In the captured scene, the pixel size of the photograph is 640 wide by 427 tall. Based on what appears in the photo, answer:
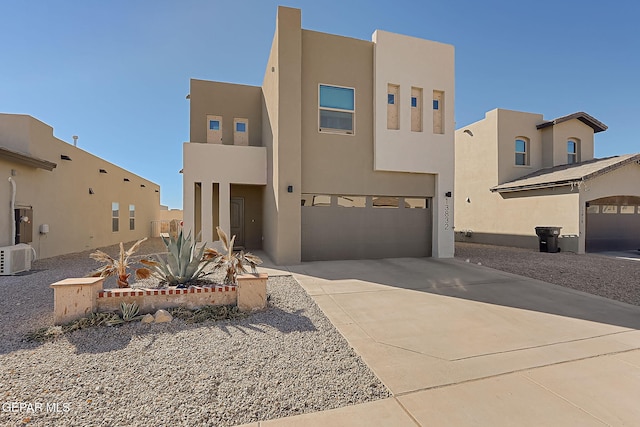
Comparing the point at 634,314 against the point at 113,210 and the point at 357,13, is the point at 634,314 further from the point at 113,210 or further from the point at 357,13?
the point at 113,210

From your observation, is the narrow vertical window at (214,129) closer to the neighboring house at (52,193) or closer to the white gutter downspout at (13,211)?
the neighboring house at (52,193)

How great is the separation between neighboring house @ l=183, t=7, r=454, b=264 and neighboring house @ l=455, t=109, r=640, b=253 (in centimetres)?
578

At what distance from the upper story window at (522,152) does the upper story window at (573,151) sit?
6.95ft

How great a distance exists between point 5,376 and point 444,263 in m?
9.28

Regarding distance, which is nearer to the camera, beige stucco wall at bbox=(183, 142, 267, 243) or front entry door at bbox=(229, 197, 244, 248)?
beige stucco wall at bbox=(183, 142, 267, 243)

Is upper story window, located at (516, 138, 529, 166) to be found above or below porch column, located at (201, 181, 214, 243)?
above

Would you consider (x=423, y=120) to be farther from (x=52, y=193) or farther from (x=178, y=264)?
(x=52, y=193)

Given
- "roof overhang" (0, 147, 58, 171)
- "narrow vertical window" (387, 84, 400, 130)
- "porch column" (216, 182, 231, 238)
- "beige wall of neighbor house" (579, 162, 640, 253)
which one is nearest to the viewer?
"roof overhang" (0, 147, 58, 171)

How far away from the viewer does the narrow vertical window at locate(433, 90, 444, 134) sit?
10047 millimetres

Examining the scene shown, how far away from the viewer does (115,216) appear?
49.2 ft

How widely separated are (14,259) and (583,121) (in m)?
23.8

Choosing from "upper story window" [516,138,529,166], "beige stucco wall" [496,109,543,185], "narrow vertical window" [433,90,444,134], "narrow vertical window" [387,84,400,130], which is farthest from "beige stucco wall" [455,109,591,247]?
"narrow vertical window" [387,84,400,130]

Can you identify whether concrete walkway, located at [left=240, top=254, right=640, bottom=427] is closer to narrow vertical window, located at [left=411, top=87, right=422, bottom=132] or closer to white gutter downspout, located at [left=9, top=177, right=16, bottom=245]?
narrow vertical window, located at [left=411, top=87, right=422, bottom=132]

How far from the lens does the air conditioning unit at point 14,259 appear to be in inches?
272
